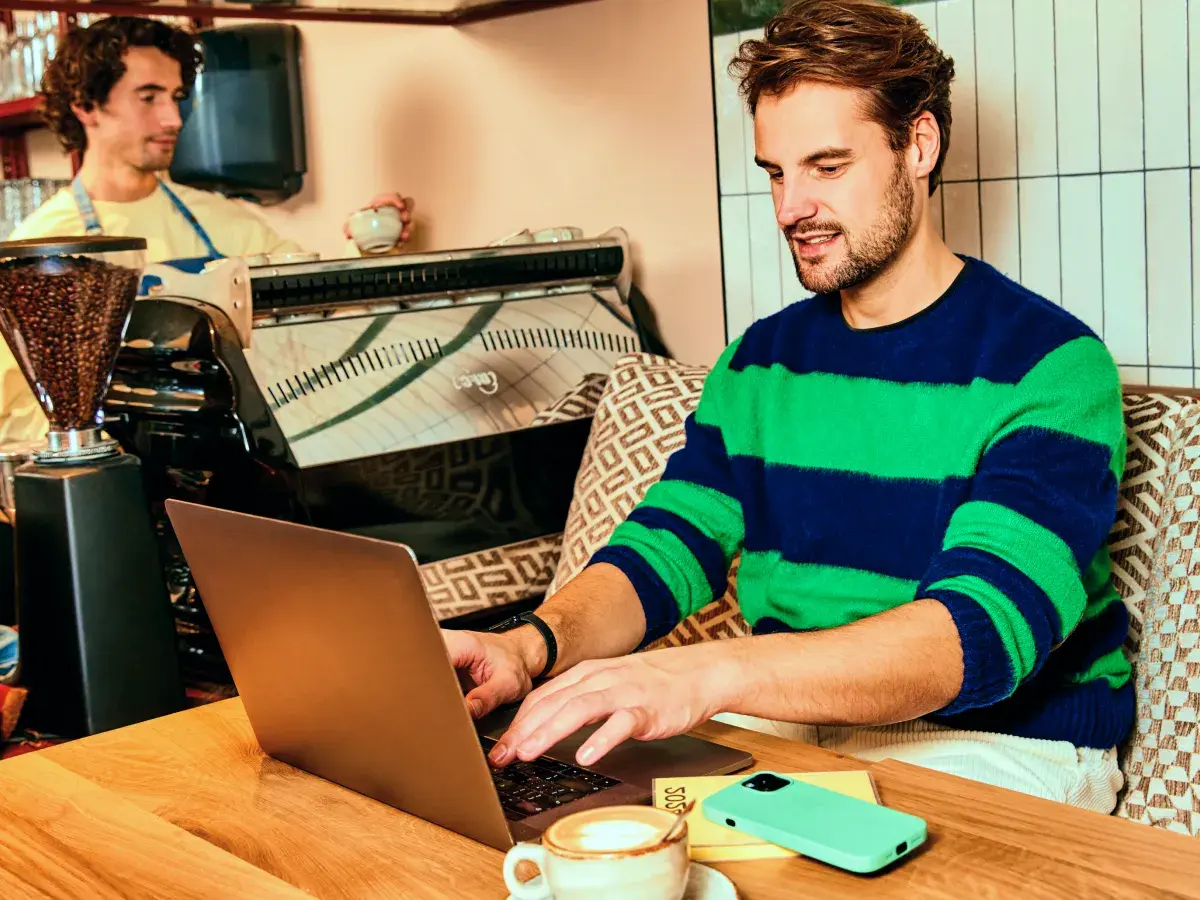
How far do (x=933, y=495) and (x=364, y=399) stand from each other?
860mm

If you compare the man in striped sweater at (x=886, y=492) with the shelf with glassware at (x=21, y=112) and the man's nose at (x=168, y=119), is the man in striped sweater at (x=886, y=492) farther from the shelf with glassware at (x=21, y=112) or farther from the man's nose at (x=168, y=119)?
the shelf with glassware at (x=21, y=112)

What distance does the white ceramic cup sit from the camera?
232 cm

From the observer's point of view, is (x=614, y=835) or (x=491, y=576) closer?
(x=614, y=835)

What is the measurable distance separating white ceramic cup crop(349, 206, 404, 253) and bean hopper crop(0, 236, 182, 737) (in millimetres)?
663

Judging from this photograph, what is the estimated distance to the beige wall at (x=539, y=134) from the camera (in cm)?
222

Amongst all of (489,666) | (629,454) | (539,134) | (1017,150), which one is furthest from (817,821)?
(539,134)

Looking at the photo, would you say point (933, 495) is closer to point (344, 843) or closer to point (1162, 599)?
point (1162, 599)

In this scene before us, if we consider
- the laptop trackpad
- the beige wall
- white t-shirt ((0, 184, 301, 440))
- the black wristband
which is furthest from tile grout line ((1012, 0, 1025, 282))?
white t-shirt ((0, 184, 301, 440))

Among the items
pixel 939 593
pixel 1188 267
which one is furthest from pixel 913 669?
pixel 1188 267

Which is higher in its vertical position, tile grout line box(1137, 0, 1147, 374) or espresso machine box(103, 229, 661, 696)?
tile grout line box(1137, 0, 1147, 374)

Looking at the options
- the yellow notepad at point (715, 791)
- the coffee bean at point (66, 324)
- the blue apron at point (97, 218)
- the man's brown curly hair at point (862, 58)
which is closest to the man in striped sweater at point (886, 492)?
the man's brown curly hair at point (862, 58)

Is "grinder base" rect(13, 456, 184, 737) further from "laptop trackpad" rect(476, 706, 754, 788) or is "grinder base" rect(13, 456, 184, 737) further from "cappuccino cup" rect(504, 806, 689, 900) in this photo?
"cappuccino cup" rect(504, 806, 689, 900)

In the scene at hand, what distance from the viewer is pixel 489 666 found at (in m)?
1.19

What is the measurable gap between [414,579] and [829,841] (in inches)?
11.5
